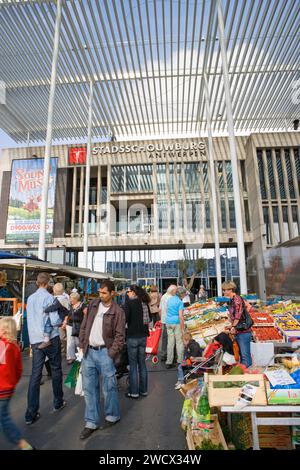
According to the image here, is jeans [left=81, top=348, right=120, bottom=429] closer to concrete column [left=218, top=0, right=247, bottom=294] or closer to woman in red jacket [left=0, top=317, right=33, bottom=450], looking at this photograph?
woman in red jacket [left=0, top=317, right=33, bottom=450]

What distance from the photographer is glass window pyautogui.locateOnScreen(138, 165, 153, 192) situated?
27.3 m

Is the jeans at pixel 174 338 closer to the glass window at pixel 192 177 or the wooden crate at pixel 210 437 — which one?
the wooden crate at pixel 210 437

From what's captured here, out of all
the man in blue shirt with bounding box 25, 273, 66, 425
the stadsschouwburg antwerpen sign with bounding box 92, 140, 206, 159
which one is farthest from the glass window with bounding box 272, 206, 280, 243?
the man in blue shirt with bounding box 25, 273, 66, 425

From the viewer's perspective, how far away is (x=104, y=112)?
24375 millimetres

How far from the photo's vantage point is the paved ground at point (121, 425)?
314 centimetres

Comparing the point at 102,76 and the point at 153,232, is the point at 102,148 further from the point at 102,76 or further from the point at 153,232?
the point at 153,232

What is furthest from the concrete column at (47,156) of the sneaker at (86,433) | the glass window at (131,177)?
the glass window at (131,177)

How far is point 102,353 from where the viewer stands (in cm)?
355

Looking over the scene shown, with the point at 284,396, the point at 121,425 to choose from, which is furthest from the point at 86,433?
the point at 284,396

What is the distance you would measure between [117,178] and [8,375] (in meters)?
25.8

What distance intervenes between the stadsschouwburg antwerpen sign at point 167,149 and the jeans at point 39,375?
964 inches

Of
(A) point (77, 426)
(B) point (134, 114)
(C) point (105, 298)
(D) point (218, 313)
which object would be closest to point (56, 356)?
(A) point (77, 426)

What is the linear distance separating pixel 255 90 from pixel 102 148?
1351 centimetres

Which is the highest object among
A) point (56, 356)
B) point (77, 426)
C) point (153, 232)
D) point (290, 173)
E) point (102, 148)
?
point (102, 148)
